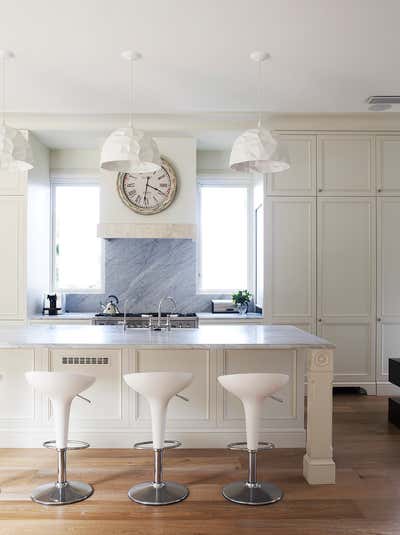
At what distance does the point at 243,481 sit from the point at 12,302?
3158mm

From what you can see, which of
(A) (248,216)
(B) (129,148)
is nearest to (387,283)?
(A) (248,216)

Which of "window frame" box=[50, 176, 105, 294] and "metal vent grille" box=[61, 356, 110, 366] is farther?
"window frame" box=[50, 176, 105, 294]

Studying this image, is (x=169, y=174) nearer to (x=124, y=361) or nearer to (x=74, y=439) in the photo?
(x=124, y=361)

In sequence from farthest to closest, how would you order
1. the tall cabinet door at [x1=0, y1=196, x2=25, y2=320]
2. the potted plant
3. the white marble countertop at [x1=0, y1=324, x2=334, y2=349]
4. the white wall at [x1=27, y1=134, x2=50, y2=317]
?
the potted plant → the white wall at [x1=27, y1=134, x2=50, y2=317] → the tall cabinet door at [x1=0, y1=196, x2=25, y2=320] → the white marble countertop at [x1=0, y1=324, x2=334, y2=349]

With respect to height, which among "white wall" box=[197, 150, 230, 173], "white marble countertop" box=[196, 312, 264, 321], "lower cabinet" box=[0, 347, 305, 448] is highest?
"white wall" box=[197, 150, 230, 173]

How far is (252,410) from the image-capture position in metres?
2.84

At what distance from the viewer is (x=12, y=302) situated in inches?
201

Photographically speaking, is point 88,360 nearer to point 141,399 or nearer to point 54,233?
point 141,399

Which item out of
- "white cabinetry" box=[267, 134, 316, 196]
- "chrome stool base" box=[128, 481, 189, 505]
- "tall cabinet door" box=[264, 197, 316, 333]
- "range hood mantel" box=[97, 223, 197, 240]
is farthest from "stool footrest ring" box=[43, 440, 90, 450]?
"white cabinetry" box=[267, 134, 316, 196]

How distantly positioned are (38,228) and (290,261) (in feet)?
9.05

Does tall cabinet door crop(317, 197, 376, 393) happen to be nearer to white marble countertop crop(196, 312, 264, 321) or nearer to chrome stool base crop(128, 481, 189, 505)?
white marble countertop crop(196, 312, 264, 321)

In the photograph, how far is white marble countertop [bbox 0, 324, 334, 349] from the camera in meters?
3.01

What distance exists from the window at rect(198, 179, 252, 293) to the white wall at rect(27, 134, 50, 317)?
181 centimetres

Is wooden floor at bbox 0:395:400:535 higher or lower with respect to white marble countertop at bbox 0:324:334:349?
lower
